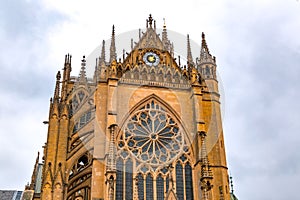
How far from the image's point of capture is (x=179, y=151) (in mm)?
28266

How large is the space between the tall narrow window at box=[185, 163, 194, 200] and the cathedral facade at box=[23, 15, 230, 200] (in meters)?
0.07

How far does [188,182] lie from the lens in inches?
1076

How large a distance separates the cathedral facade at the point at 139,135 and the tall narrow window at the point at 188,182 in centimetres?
7

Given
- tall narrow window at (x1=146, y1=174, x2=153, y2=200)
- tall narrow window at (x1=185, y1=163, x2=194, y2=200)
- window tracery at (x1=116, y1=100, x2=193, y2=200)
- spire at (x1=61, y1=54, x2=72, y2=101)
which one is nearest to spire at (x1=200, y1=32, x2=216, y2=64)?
window tracery at (x1=116, y1=100, x2=193, y2=200)

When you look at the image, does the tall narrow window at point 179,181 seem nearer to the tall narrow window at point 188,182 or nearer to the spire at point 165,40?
the tall narrow window at point 188,182

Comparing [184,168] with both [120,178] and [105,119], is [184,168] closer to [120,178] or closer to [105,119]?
[120,178]

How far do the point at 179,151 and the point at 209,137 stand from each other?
117 inches

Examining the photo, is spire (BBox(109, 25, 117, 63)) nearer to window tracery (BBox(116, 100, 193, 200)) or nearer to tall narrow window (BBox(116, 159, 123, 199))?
window tracery (BBox(116, 100, 193, 200))

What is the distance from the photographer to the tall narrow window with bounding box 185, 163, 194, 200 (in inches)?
1057

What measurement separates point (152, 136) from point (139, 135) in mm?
906

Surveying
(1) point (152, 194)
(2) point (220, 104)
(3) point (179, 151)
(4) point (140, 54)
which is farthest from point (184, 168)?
(4) point (140, 54)

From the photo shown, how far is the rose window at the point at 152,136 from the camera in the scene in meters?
27.5

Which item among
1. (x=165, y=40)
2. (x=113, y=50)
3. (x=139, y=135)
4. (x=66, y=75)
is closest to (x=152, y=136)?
(x=139, y=135)

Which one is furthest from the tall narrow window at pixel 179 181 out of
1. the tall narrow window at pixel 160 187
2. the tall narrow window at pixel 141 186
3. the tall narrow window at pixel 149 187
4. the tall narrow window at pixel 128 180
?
the tall narrow window at pixel 128 180
